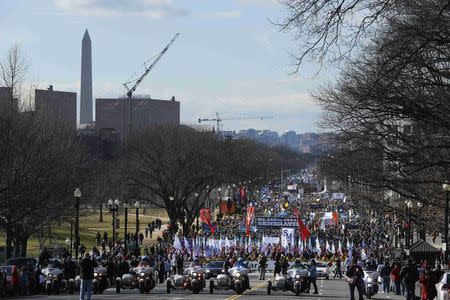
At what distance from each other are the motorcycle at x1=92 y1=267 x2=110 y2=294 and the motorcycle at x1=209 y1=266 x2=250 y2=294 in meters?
4.11

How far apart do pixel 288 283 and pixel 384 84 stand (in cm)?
868

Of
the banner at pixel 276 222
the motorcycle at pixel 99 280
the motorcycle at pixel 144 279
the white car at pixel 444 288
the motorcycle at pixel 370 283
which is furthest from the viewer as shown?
the banner at pixel 276 222

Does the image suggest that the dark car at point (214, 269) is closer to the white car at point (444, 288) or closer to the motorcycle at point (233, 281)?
the motorcycle at point (233, 281)

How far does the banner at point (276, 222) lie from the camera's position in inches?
2913

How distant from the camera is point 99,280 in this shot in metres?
38.8

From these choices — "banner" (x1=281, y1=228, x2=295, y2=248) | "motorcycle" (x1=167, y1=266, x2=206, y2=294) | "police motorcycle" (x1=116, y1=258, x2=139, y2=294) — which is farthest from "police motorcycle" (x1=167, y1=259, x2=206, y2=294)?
"banner" (x1=281, y1=228, x2=295, y2=248)

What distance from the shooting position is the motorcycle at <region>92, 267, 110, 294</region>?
38.5 m

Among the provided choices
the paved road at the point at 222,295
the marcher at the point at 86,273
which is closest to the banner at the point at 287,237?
the paved road at the point at 222,295

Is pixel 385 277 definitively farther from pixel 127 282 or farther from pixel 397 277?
pixel 127 282

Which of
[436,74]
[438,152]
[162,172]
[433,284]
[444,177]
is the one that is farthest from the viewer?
[162,172]

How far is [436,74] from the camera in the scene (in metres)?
35.6

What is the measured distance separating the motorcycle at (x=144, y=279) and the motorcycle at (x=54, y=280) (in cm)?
295

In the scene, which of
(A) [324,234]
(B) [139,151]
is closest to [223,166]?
(B) [139,151]

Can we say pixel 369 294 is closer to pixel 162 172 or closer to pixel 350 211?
pixel 162 172
